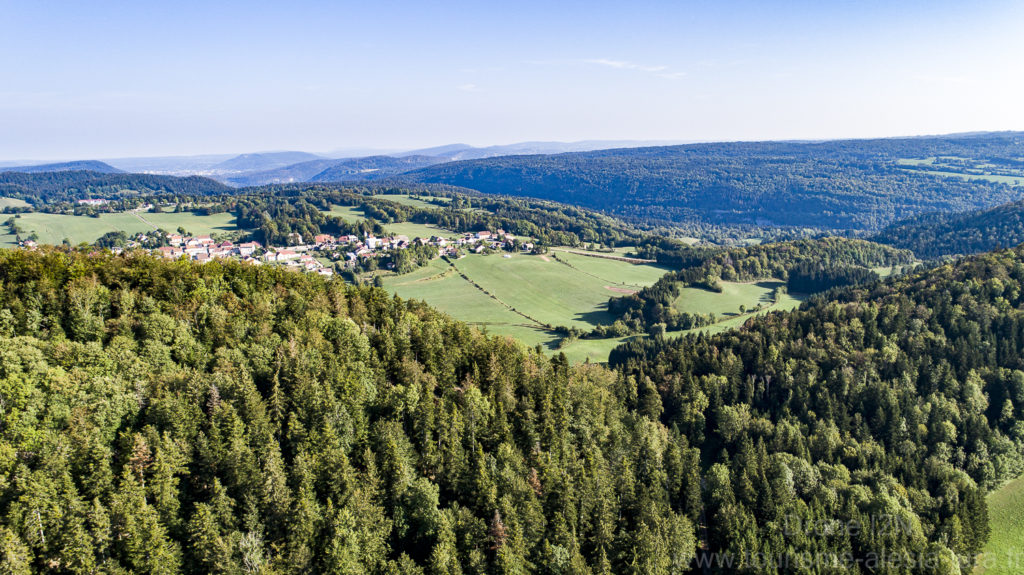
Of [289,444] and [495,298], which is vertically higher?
[289,444]

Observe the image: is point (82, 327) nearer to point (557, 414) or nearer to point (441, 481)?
point (441, 481)

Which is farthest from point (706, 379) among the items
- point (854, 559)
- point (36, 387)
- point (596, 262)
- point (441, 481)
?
point (596, 262)

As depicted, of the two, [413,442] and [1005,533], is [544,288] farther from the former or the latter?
[1005,533]

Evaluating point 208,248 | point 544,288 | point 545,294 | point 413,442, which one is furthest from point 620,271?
point 208,248

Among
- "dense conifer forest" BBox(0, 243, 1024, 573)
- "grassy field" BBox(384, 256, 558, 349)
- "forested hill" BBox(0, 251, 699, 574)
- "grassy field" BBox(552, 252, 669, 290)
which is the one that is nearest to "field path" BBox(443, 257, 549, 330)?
"grassy field" BBox(384, 256, 558, 349)

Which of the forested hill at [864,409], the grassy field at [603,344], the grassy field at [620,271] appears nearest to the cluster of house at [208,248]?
the grassy field at [620,271]

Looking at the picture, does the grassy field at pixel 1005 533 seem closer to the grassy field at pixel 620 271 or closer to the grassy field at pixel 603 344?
the grassy field at pixel 603 344
